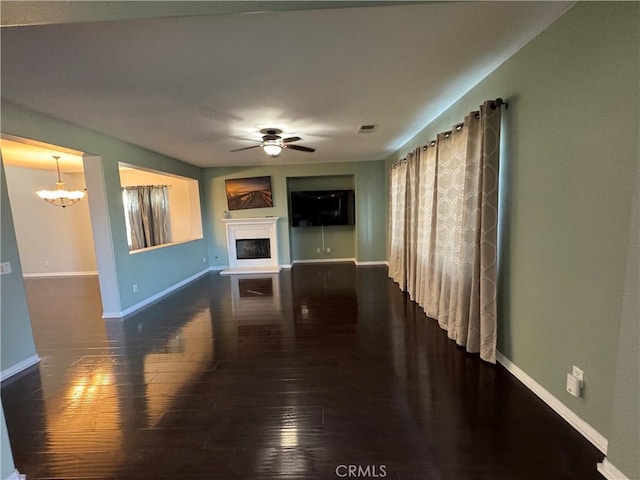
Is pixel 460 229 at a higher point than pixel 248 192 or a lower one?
lower

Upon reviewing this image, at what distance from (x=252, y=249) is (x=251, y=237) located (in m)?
0.31

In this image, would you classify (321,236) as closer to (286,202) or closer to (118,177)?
(286,202)

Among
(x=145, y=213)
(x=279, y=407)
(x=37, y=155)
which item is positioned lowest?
(x=279, y=407)

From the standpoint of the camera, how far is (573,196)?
1724 millimetres

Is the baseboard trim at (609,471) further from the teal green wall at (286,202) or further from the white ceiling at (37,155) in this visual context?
the teal green wall at (286,202)

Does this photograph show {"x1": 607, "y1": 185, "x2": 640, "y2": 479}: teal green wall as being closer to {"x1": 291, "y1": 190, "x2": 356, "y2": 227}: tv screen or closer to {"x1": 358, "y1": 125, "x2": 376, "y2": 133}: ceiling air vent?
{"x1": 358, "y1": 125, "x2": 376, "y2": 133}: ceiling air vent

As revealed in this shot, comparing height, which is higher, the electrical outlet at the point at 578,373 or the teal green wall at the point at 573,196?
the teal green wall at the point at 573,196

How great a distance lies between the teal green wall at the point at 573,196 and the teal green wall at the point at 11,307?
4487 mm

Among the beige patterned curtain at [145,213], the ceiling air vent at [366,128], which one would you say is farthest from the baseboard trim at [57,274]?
the ceiling air vent at [366,128]

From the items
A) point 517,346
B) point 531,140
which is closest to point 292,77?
point 531,140

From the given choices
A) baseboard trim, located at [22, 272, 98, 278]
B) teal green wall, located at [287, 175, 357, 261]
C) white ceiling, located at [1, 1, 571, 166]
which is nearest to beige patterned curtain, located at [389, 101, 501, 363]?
white ceiling, located at [1, 1, 571, 166]

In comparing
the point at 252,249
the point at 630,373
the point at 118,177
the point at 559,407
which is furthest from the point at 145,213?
the point at 630,373

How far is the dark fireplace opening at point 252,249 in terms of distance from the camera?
715 centimetres

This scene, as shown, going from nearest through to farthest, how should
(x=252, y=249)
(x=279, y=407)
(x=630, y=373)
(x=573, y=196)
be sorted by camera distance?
(x=630, y=373), (x=573, y=196), (x=279, y=407), (x=252, y=249)
